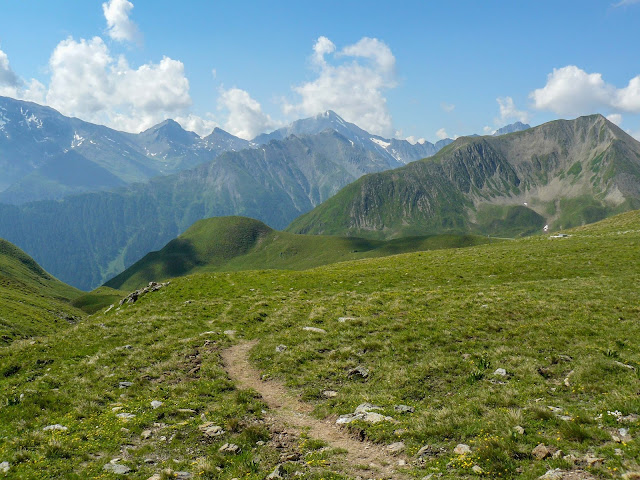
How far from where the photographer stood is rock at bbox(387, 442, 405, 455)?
1143 centimetres

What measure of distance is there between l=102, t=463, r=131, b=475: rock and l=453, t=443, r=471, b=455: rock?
32.4 feet

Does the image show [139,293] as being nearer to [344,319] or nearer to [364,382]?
[344,319]

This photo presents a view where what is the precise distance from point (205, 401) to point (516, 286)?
27.4 metres

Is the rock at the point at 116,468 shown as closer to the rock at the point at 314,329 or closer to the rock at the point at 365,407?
the rock at the point at 365,407

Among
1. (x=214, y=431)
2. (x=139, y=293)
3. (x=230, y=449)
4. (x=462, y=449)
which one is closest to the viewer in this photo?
(x=462, y=449)

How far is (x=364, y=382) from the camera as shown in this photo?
1700 cm

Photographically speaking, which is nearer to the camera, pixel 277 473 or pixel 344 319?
pixel 277 473

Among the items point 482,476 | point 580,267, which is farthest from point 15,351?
point 580,267

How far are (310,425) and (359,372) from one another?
4.51m

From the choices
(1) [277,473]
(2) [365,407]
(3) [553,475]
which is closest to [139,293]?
(2) [365,407]

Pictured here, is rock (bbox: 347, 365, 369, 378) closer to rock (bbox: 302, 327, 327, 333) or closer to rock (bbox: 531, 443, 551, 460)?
rock (bbox: 302, 327, 327, 333)

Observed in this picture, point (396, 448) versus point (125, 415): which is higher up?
point (125, 415)

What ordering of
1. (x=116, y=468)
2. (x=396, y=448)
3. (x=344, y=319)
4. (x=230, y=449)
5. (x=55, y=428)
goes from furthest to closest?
1. (x=344, y=319)
2. (x=55, y=428)
3. (x=230, y=449)
4. (x=396, y=448)
5. (x=116, y=468)

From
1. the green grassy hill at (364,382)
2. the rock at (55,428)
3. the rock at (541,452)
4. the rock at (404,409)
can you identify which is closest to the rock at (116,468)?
the green grassy hill at (364,382)
